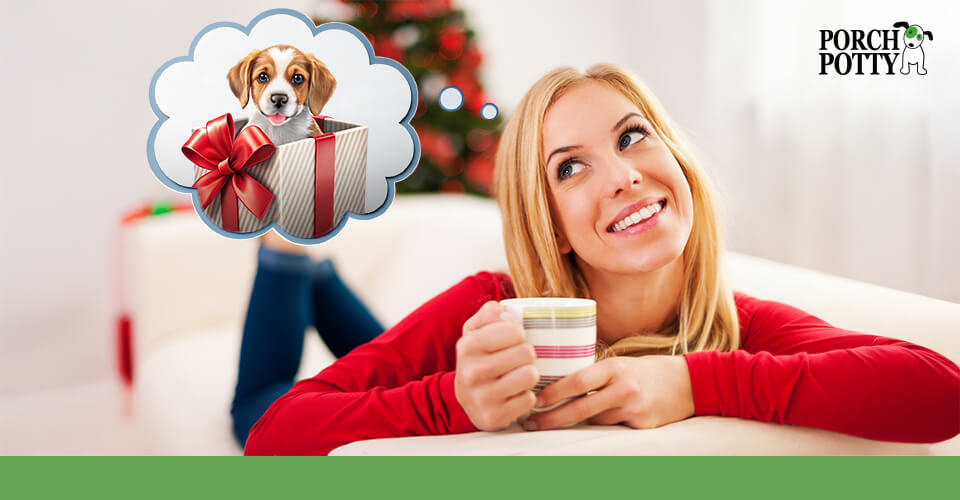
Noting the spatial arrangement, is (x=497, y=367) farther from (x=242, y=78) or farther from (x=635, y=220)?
(x=242, y=78)

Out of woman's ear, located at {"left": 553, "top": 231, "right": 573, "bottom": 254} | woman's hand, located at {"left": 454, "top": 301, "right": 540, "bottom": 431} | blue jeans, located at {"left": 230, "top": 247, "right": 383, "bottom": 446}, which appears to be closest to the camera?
woman's hand, located at {"left": 454, "top": 301, "right": 540, "bottom": 431}

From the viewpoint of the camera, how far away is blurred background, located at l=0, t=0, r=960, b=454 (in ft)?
1.96

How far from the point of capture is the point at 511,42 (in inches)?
44.0

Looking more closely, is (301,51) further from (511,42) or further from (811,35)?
(511,42)

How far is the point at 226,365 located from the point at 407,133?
0.60 meters

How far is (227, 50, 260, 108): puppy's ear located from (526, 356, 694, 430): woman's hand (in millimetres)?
273

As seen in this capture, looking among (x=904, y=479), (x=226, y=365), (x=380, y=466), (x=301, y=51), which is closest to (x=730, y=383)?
(x=904, y=479)

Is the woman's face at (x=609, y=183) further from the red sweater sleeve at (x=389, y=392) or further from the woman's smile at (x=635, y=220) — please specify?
the red sweater sleeve at (x=389, y=392)

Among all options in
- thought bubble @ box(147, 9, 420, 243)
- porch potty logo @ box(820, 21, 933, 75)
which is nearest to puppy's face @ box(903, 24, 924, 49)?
porch potty logo @ box(820, 21, 933, 75)

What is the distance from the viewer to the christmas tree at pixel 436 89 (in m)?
0.75

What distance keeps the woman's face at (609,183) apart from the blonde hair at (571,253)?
0.5 inches

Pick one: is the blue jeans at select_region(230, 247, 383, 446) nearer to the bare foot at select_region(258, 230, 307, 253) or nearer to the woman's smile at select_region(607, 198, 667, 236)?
the bare foot at select_region(258, 230, 307, 253)

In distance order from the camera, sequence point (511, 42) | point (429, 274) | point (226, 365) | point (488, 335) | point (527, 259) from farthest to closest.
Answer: point (511, 42) → point (226, 365) → point (429, 274) → point (527, 259) → point (488, 335)

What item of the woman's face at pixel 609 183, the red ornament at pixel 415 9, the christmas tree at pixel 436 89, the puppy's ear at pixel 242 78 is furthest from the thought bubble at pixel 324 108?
the red ornament at pixel 415 9
